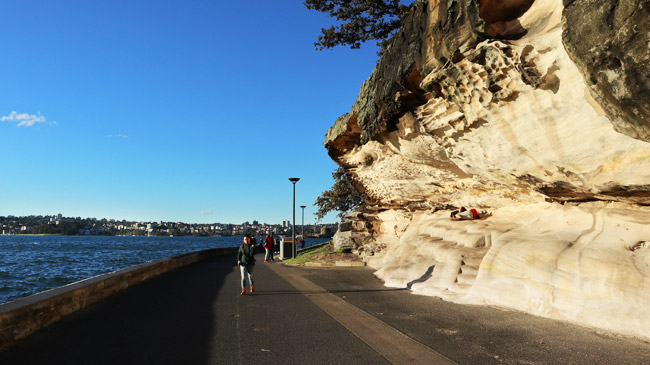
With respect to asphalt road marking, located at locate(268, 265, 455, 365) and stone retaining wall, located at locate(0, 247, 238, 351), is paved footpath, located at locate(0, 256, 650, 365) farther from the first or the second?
stone retaining wall, located at locate(0, 247, 238, 351)

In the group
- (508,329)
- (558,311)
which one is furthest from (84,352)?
(558,311)

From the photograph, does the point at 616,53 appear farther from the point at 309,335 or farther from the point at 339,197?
the point at 339,197

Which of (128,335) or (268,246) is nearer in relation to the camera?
(128,335)

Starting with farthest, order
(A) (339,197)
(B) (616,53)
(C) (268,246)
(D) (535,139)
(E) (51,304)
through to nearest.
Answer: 1. (A) (339,197)
2. (C) (268,246)
3. (D) (535,139)
4. (E) (51,304)
5. (B) (616,53)

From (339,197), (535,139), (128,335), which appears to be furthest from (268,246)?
(535,139)

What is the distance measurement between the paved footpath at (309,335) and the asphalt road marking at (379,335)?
15 mm

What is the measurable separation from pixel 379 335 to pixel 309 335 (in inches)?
46.0

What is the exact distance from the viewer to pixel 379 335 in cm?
630

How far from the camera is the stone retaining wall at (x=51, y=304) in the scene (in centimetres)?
552

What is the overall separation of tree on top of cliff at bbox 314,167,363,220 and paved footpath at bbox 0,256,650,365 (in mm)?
27616

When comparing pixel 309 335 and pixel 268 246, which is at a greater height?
pixel 268 246

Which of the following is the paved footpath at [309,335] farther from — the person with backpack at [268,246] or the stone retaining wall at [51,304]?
the person with backpack at [268,246]

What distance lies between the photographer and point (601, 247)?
7438mm

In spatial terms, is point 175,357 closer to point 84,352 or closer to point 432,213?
point 84,352
